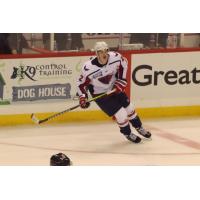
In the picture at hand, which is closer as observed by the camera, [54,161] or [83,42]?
[54,161]

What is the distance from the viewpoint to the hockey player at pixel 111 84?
6.31 metres

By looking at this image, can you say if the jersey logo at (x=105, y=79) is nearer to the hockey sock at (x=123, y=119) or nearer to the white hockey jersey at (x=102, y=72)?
the white hockey jersey at (x=102, y=72)

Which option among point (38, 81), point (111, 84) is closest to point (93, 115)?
point (38, 81)

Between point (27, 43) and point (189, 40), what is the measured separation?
2.30m

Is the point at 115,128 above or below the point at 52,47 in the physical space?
below

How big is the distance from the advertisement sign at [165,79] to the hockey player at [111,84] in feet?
3.57

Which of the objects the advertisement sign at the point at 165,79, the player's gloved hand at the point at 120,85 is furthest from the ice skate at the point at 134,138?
the advertisement sign at the point at 165,79

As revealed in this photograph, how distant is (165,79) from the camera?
7617 millimetres

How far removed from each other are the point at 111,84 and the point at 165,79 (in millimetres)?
1353

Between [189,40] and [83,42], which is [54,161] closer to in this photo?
[83,42]

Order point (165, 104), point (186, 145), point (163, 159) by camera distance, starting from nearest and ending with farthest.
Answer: point (163, 159), point (186, 145), point (165, 104)

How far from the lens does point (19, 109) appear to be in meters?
7.12

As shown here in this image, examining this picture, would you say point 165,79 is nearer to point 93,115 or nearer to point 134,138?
point 93,115

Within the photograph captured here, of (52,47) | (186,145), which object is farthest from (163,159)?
(52,47)
